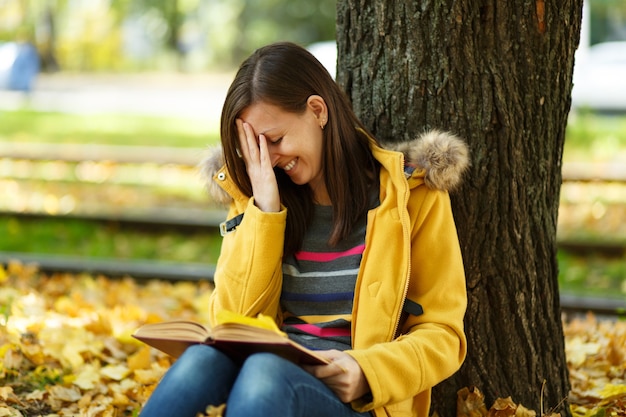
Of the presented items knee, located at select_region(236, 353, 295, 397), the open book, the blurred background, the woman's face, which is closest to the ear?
the woman's face

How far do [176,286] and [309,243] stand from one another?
10.00 feet

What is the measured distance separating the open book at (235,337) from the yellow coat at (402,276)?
8.2 inches

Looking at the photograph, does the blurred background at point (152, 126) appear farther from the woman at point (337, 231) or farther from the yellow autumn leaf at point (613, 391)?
the yellow autumn leaf at point (613, 391)

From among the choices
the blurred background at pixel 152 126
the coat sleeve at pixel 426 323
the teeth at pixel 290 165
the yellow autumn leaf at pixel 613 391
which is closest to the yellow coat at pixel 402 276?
the coat sleeve at pixel 426 323

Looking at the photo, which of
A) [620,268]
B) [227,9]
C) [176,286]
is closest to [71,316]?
[176,286]

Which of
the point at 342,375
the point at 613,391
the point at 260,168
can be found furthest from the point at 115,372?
the point at 613,391

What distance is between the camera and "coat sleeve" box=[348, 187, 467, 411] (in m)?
2.53

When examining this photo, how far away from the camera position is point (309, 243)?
2.98 m

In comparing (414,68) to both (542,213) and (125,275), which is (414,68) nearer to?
(542,213)

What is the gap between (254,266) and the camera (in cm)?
287

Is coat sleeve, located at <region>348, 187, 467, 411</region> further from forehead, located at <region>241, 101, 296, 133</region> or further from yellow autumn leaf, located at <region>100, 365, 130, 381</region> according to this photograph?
yellow autumn leaf, located at <region>100, 365, 130, 381</region>

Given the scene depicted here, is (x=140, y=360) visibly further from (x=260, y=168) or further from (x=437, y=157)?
(x=437, y=157)

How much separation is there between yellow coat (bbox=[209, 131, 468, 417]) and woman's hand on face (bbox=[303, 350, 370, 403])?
0.04 m

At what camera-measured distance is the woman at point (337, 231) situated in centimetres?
271
